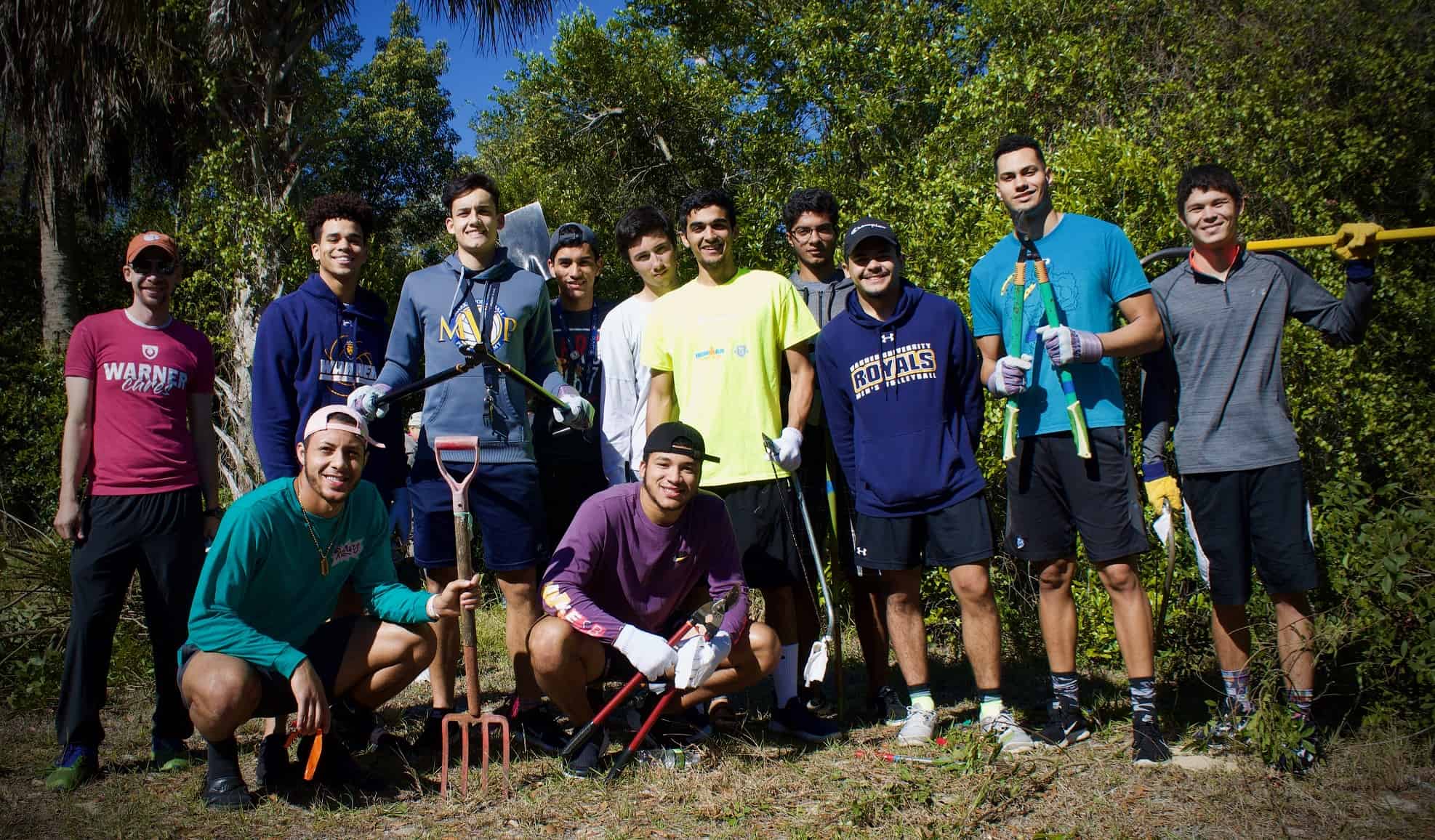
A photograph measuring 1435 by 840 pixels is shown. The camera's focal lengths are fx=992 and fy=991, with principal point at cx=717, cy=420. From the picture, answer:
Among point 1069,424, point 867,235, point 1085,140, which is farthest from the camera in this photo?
point 1085,140

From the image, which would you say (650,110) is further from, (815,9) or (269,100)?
(269,100)

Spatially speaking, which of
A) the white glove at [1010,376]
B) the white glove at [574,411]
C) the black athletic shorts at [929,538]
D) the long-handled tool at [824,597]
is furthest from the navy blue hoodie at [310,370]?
the white glove at [1010,376]

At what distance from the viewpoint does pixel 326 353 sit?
417 cm

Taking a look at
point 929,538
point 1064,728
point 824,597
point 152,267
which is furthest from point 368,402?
point 1064,728

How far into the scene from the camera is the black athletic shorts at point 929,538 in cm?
385

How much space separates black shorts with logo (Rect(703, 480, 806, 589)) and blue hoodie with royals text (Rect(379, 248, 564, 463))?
904mm

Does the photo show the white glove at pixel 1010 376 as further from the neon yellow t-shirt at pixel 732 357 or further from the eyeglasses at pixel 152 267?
the eyeglasses at pixel 152 267

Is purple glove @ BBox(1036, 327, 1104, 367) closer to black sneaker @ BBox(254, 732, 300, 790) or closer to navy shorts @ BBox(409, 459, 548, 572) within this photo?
navy shorts @ BBox(409, 459, 548, 572)

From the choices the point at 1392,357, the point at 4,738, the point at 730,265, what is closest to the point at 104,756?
the point at 4,738

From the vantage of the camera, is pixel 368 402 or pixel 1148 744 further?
pixel 368 402

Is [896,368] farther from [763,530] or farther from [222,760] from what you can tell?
[222,760]

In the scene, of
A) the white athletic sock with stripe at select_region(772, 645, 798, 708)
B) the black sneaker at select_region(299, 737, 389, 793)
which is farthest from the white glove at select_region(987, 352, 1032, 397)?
the black sneaker at select_region(299, 737, 389, 793)

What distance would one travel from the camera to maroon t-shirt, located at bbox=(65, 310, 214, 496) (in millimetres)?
4012

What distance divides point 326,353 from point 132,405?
0.80 metres
